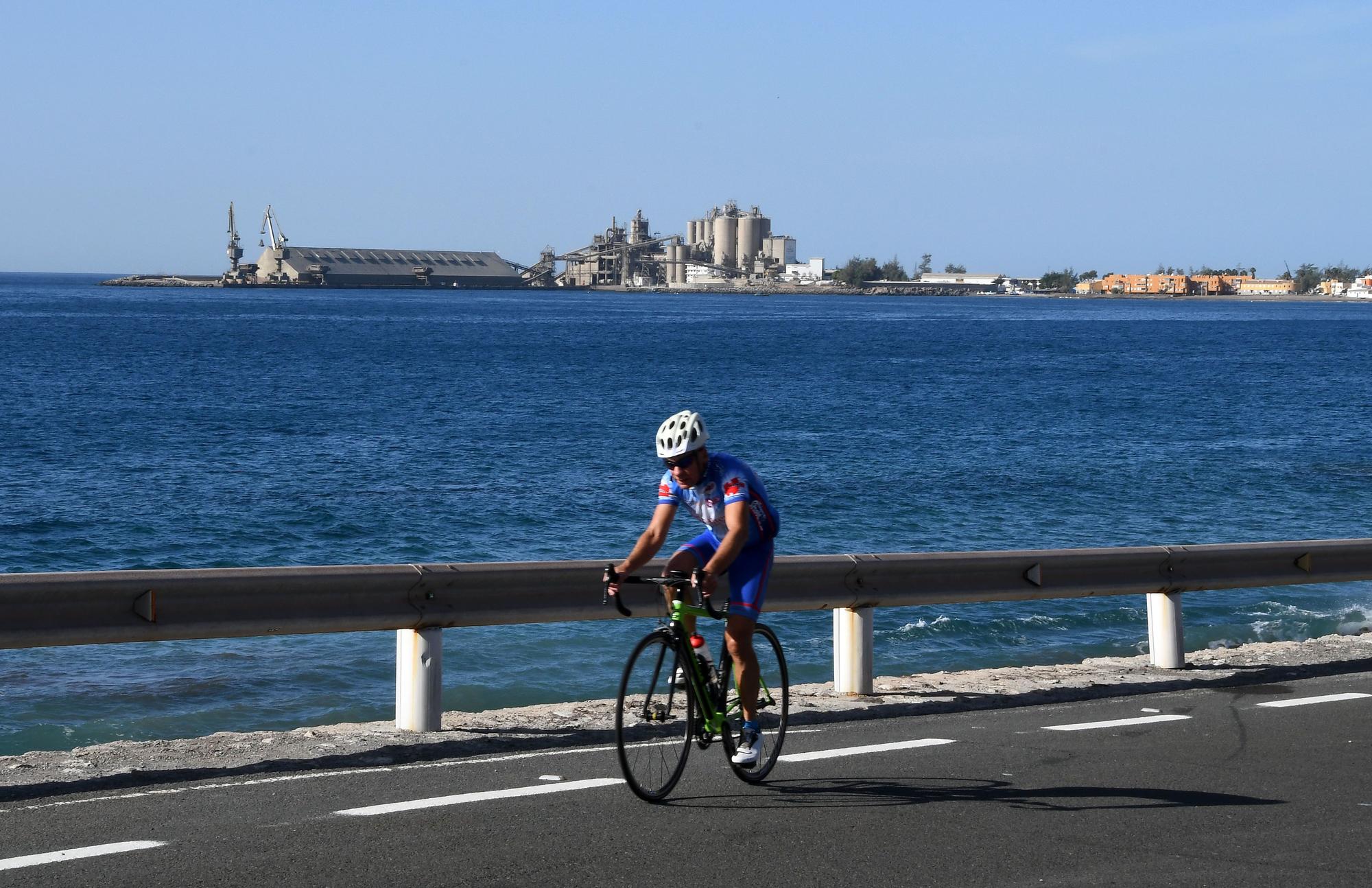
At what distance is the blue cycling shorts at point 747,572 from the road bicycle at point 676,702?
11cm

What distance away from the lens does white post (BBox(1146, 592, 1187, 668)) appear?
9.95 m

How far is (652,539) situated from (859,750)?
184 centimetres

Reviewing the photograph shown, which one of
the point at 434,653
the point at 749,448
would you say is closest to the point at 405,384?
the point at 749,448

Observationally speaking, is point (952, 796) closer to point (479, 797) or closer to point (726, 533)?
point (726, 533)

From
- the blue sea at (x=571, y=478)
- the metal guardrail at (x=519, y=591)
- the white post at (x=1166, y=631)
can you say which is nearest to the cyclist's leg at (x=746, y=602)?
the metal guardrail at (x=519, y=591)

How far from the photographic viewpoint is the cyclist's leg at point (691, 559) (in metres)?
6.34

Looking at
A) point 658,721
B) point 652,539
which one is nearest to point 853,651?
point 658,721

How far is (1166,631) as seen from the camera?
32.7ft

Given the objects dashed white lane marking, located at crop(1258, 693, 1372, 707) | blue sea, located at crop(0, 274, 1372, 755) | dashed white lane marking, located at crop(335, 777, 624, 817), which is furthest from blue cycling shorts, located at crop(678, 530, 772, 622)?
dashed white lane marking, located at crop(1258, 693, 1372, 707)

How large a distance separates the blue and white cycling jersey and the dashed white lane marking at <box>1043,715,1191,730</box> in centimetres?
260

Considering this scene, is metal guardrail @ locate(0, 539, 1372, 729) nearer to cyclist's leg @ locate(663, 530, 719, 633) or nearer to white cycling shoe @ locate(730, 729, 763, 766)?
cyclist's leg @ locate(663, 530, 719, 633)

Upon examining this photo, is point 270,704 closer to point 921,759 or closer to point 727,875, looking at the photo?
point 921,759

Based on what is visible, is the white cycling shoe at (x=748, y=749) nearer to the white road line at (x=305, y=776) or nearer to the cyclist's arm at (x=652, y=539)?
the white road line at (x=305, y=776)

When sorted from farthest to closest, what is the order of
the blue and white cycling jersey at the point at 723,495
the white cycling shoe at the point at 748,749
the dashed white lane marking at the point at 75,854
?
the white cycling shoe at the point at 748,749 < the blue and white cycling jersey at the point at 723,495 < the dashed white lane marking at the point at 75,854
